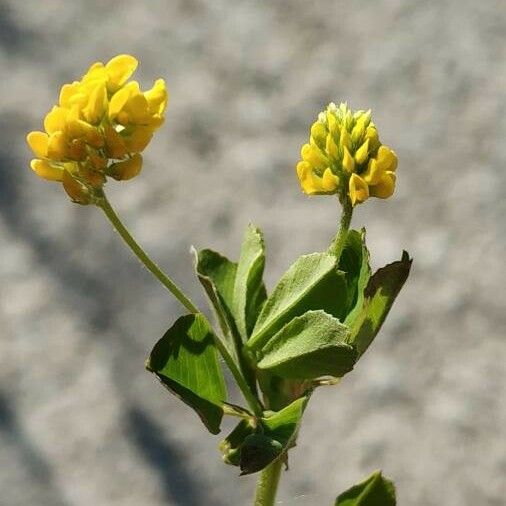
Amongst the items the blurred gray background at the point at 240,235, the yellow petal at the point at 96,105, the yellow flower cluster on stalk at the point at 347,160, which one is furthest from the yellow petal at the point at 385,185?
the blurred gray background at the point at 240,235

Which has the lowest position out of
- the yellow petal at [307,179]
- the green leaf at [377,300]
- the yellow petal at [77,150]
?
the green leaf at [377,300]

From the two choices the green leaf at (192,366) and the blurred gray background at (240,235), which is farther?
the blurred gray background at (240,235)

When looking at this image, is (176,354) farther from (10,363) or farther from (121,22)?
(121,22)

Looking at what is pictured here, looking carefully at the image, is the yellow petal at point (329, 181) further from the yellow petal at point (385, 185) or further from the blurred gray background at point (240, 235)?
the blurred gray background at point (240, 235)

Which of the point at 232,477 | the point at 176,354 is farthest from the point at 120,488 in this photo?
the point at 176,354

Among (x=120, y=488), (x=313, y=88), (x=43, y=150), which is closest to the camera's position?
(x=43, y=150)

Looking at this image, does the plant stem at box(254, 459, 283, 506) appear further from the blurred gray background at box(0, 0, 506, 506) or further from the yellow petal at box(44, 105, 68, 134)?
the blurred gray background at box(0, 0, 506, 506)

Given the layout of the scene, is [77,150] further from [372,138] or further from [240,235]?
[240,235]
